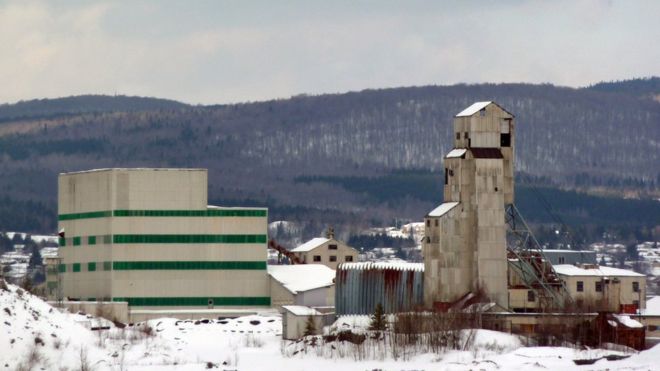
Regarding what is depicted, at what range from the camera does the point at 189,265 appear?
16638 centimetres

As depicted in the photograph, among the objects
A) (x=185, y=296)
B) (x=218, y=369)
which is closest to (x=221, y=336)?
(x=185, y=296)

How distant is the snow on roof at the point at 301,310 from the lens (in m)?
151

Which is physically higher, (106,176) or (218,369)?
(106,176)

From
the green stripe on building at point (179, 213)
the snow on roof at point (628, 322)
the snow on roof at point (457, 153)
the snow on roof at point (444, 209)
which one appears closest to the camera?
the snow on roof at point (628, 322)

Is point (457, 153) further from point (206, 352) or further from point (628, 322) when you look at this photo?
point (206, 352)

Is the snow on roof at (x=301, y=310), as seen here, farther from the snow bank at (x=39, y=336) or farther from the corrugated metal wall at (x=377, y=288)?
the snow bank at (x=39, y=336)

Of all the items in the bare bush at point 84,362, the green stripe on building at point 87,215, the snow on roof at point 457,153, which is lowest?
the bare bush at point 84,362

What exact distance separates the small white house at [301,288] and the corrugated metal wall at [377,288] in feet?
31.1

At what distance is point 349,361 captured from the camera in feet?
437

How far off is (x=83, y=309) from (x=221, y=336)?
13.3m

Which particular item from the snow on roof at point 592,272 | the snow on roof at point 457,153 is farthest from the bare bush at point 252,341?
the snow on roof at point 592,272

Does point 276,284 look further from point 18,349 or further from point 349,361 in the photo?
point 18,349

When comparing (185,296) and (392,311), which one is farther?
(185,296)

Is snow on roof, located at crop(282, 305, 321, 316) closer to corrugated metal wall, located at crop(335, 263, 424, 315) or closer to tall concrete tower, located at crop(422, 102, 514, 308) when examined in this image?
corrugated metal wall, located at crop(335, 263, 424, 315)
